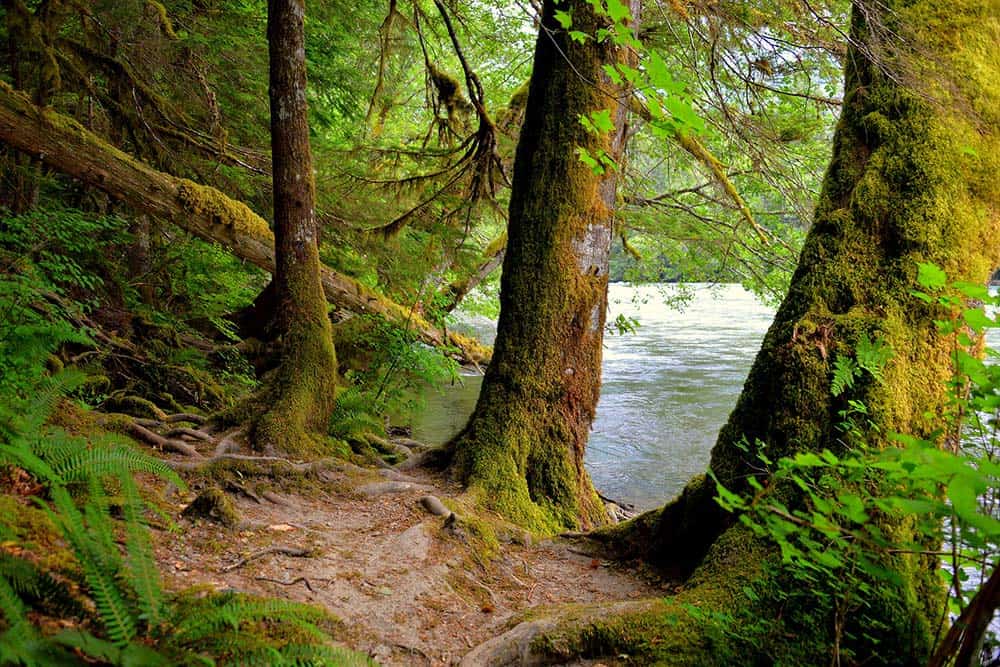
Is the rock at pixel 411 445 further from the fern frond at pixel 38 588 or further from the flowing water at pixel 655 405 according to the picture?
the fern frond at pixel 38 588

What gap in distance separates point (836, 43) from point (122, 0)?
7.43 meters

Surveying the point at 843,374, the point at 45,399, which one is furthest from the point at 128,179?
the point at 843,374

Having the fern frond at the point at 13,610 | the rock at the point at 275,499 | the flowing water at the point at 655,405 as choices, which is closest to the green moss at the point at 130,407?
the rock at the point at 275,499

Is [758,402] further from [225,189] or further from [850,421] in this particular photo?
[225,189]

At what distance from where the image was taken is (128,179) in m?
5.59

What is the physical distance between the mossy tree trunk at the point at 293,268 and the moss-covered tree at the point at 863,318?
300cm

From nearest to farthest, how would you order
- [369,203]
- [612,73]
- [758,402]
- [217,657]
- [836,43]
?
1. [217,657]
2. [612,73]
3. [758,402]
4. [836,43]
5. [369,203]

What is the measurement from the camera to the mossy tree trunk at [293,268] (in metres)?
4.85

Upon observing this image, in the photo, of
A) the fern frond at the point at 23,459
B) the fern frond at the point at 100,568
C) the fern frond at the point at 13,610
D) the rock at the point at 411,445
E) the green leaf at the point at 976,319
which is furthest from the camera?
the rock at the point at 411,445

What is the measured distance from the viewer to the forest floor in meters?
2.78

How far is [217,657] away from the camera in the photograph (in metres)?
1.65

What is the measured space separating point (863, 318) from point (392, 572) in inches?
107

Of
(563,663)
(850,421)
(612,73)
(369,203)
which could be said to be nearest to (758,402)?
(850,421)

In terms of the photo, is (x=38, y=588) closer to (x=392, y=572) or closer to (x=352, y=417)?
(x=392, y=572)
